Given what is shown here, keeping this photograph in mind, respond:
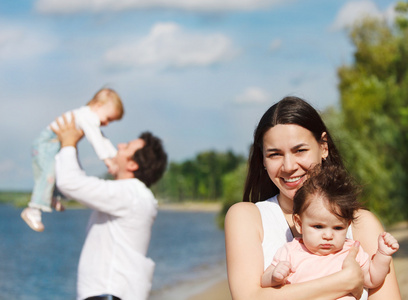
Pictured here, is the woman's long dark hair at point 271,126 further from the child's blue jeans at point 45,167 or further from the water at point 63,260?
the water at point 63,260

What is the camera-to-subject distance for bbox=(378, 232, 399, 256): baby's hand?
276 cm

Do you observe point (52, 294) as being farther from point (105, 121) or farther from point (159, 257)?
point (105, 121)

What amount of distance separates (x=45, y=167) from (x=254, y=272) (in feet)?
9.10

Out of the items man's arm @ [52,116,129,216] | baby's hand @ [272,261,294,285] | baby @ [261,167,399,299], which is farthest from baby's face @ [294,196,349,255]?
man's arm @ [52,116,129,216]

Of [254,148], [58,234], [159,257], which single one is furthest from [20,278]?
[254,148]

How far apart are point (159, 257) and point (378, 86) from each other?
44.2 feet

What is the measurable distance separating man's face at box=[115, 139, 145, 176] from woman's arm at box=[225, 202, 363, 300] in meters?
1.84

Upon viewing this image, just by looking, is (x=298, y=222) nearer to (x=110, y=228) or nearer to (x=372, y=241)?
(x=372, y=241)

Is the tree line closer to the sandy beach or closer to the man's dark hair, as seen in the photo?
the sandy beach

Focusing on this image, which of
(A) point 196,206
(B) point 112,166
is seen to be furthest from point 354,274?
(A) point 196,206

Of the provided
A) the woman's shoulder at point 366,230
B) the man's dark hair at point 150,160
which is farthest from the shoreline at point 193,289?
the woman's shoulder at point 366,230

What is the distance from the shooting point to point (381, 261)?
2799mm

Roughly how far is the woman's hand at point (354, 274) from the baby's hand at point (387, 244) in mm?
122

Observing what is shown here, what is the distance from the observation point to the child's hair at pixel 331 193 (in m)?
2.86
